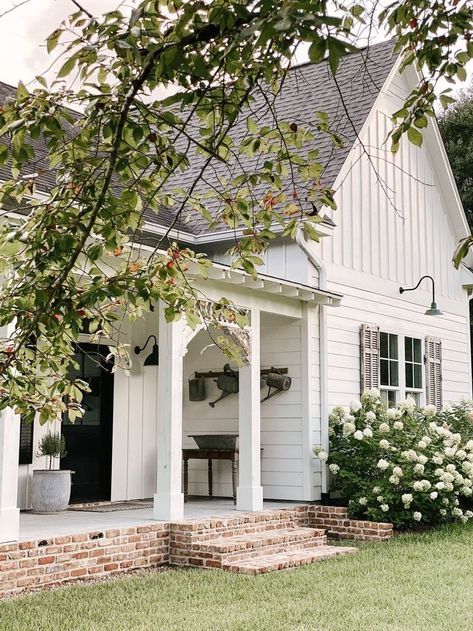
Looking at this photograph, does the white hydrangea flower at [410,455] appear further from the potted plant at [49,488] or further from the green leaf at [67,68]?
the green leaf at [67,68]

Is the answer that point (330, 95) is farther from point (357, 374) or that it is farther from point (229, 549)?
point (229, 549)

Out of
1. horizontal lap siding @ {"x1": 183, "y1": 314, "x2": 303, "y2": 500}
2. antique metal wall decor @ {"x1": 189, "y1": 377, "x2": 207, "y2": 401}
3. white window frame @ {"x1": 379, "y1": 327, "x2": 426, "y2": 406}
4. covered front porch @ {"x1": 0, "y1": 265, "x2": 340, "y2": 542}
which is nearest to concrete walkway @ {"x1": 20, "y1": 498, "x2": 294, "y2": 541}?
covered front porch @ {"x1": 0, "y1": 265, "x2": 340, "y2": 542}

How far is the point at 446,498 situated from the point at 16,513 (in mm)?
5525

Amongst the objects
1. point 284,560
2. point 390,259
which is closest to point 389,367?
point 390,259

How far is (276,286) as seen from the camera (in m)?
9.98

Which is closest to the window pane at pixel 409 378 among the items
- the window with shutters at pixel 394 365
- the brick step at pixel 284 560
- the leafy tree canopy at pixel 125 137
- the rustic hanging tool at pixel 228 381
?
the window with shutters at pixel 394 365

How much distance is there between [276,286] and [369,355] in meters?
2.69

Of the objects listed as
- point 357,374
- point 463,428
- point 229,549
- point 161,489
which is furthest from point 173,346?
point 463,428

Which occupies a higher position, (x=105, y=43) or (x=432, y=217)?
(x=432, y=217)

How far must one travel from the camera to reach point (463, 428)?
11656 mm

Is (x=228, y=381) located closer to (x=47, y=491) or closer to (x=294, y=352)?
(x=294, y=352)

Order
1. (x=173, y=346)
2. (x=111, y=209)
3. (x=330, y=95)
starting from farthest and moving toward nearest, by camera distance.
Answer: (x=330, y=95)
(x=173, y=346)
(x=111, y=209)

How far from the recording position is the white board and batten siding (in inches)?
460

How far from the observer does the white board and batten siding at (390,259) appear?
11.7 meters
